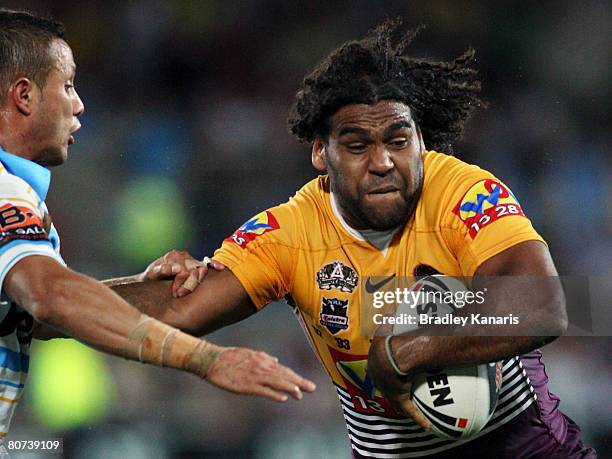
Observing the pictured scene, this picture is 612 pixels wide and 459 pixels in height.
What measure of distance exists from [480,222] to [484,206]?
7 cm

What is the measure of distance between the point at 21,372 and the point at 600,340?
437 cm

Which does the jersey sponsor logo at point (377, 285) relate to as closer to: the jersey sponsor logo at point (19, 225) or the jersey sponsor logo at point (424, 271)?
the jersey sponsor logo at point (424, 271)

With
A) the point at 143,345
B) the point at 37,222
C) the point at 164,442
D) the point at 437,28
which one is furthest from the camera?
the point at 437,28

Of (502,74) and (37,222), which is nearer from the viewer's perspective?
(37,222)

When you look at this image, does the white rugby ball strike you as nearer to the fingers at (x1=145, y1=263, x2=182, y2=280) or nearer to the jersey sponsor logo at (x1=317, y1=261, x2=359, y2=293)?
the jersey sponsor logo at (x1=317, y1=261, x2=359, y2=293)

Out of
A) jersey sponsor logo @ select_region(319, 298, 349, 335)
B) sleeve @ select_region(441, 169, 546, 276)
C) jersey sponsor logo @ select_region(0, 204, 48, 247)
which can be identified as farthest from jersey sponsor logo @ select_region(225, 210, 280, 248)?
jersey sponsor logo @ select_region(0, 204, 48, 247)

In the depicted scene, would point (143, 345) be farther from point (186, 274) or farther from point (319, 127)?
point (319, 127)

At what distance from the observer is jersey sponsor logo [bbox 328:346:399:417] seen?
136 inches

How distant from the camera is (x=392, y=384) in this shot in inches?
120

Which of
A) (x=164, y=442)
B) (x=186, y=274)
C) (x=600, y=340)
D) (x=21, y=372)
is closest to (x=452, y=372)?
(x=186, y=274)

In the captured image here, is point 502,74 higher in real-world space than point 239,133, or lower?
higher

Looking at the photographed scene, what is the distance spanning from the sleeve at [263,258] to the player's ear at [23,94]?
0.95m

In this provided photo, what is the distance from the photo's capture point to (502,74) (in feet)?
22.5

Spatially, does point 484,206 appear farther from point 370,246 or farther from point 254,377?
point 254,377
